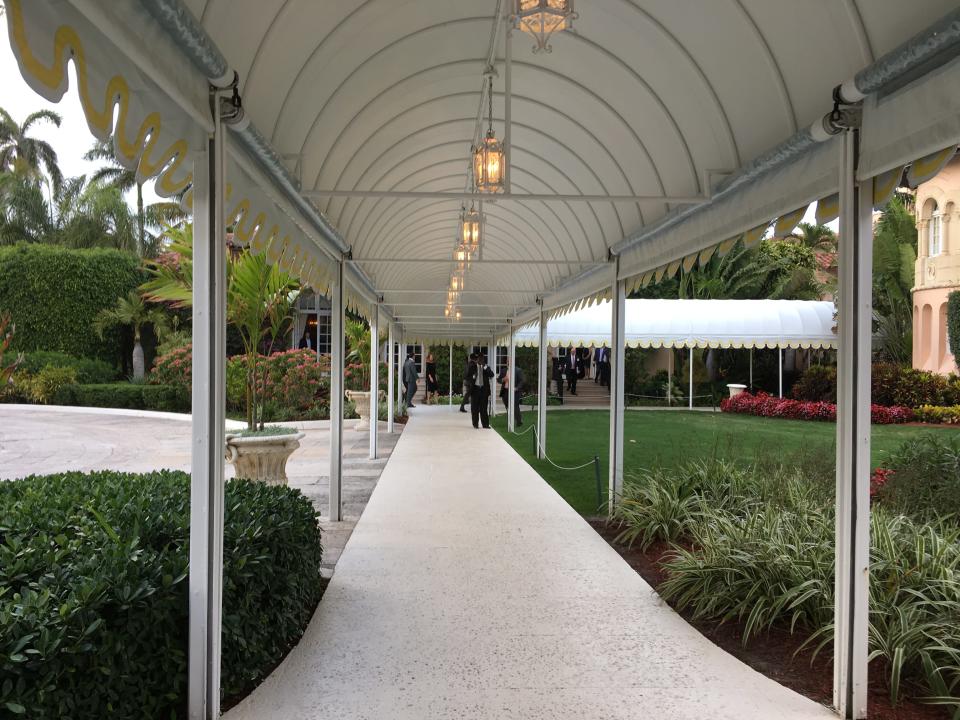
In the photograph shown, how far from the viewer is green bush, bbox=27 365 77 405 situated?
26.4 metres

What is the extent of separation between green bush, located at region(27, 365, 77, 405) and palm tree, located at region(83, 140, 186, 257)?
39.8 feet

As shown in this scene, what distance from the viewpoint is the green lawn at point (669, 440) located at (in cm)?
1018

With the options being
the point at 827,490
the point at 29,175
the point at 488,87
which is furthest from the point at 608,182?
the point at 29,175

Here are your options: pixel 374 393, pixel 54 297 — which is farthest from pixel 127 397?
pixel 374 393

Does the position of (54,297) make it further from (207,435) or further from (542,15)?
(542,15)

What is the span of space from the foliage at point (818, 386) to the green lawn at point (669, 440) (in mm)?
2598

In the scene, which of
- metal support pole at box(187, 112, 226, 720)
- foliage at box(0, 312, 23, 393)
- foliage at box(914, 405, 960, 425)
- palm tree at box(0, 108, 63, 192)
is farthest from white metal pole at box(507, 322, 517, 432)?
palm tree at box(0, 108, 63, 192)

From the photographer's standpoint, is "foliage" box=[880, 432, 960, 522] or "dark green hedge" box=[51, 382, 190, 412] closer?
"foliage" box=[880, 432, 960, 522]

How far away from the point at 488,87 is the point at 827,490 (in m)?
5.33

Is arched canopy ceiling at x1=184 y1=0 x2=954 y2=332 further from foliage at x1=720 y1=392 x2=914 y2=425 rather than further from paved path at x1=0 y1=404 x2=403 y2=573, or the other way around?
foliage at x1=720 y1=392 x2=914 y2=425

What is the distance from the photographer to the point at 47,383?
86.6 ft

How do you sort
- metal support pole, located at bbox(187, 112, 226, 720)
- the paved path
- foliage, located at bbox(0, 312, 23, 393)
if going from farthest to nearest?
the paved path → foliage, located at bbox(0, 312, 23, 393) → metal support pole, located at bbox(187, 112, 226, 720)

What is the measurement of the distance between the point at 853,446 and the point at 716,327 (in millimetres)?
23502

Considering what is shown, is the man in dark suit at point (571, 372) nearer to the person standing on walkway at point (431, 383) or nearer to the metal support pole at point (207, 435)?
the person standing on walkway at point (431, 383)
